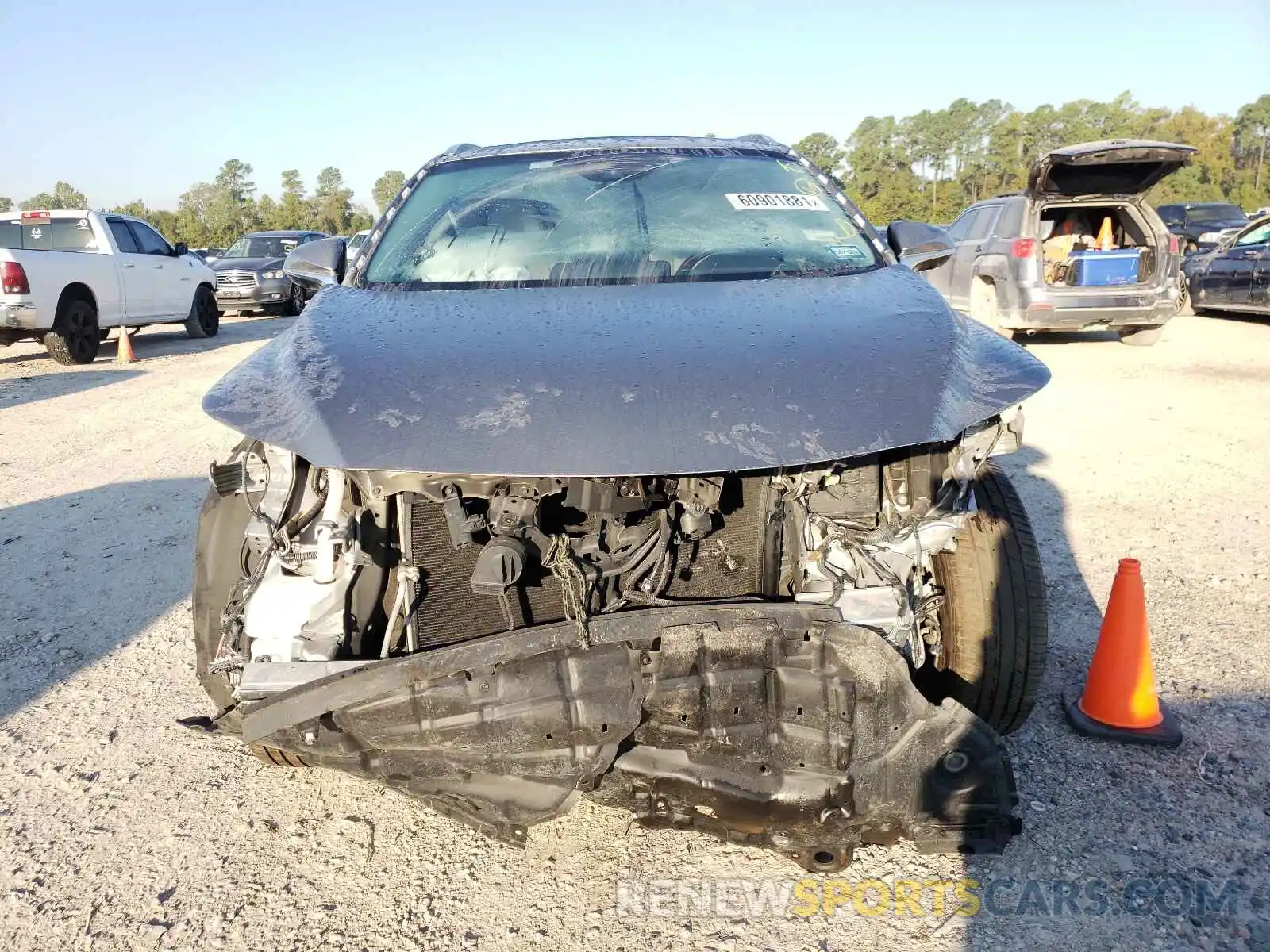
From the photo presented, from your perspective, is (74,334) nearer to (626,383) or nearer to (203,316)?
(203,316)

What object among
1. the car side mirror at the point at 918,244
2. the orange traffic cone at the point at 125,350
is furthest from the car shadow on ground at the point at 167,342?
the car side mirror at the point at 918,244

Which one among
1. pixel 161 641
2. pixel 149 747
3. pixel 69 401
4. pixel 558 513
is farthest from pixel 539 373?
pixel 69 401

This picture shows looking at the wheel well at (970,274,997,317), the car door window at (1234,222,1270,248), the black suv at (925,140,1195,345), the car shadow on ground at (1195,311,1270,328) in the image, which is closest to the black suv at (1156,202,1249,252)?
the car shadow on ground at (1195,311,1270,328)

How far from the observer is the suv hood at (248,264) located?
1630 centimetres

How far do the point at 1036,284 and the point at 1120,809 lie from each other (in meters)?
8.26

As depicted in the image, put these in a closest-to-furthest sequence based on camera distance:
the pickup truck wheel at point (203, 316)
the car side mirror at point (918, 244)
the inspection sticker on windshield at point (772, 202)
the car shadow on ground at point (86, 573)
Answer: the inspection sticker on windshield at point (772, 202) → the car side mirror at point (918, 244) → the car shadow on ground at point (86, 573) → the pickup truck wheel at point (203, 316)

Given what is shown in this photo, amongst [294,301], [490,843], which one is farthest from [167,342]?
[490,843]

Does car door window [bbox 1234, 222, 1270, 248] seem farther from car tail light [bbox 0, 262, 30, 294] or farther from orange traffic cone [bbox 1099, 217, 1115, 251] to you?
car tail light [bbox 0, 262, 30, 294]

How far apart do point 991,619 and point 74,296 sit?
469 inches

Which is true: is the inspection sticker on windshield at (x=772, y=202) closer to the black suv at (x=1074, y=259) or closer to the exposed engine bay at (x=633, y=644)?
the exposed engine bay at (x=633, y=644)

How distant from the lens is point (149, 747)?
9.18 ft

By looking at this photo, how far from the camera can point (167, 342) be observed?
46.2 feet

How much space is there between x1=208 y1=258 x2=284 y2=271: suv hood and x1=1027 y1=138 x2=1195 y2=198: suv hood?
12984 millimetres

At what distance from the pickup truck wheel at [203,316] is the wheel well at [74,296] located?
2277 millimetres
